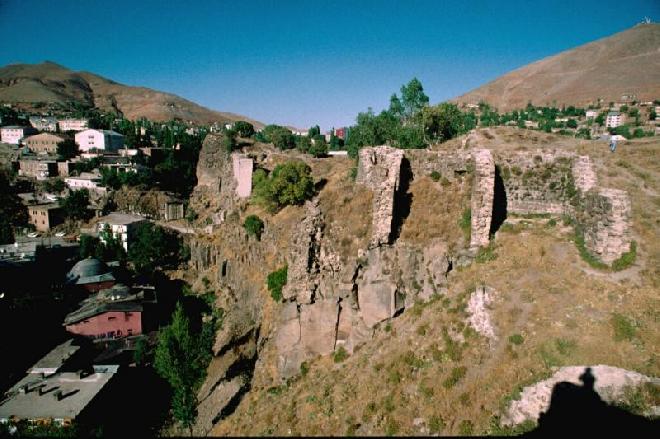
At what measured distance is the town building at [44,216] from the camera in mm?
68562

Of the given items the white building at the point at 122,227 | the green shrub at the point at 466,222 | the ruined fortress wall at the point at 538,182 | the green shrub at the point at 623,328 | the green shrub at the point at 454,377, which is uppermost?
the ruined fortress wall at the point at 538,182

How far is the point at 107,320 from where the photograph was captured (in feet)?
130

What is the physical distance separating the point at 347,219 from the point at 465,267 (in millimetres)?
6464

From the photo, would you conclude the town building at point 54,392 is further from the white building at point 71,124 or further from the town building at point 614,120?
the white building at point 71,124

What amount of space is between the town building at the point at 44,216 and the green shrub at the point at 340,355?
7060cm

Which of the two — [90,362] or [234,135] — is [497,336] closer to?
[90,362]

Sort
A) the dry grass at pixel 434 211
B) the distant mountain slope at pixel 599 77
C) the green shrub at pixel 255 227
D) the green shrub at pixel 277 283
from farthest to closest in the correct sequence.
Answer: the distant mountain slope at pixel 599 77
the green shrub at pixel 255 227
the green shrub at pixel 277 283
the dry grass at pixel 434 211

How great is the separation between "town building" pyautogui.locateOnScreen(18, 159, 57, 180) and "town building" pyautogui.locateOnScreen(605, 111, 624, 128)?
421ft

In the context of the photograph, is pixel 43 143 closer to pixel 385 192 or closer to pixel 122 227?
pixel 122 227

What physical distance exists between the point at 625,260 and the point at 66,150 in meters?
109

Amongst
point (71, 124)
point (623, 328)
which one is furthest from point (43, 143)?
point (623, 328)

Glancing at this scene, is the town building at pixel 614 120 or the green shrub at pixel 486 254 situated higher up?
the town building at pixel 614 120

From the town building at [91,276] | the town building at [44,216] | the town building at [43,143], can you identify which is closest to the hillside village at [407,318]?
the town building at [91,276]

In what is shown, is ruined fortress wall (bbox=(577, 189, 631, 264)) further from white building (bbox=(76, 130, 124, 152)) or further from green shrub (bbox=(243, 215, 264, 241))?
white building (bbox=(76, 130, 124, 152))
